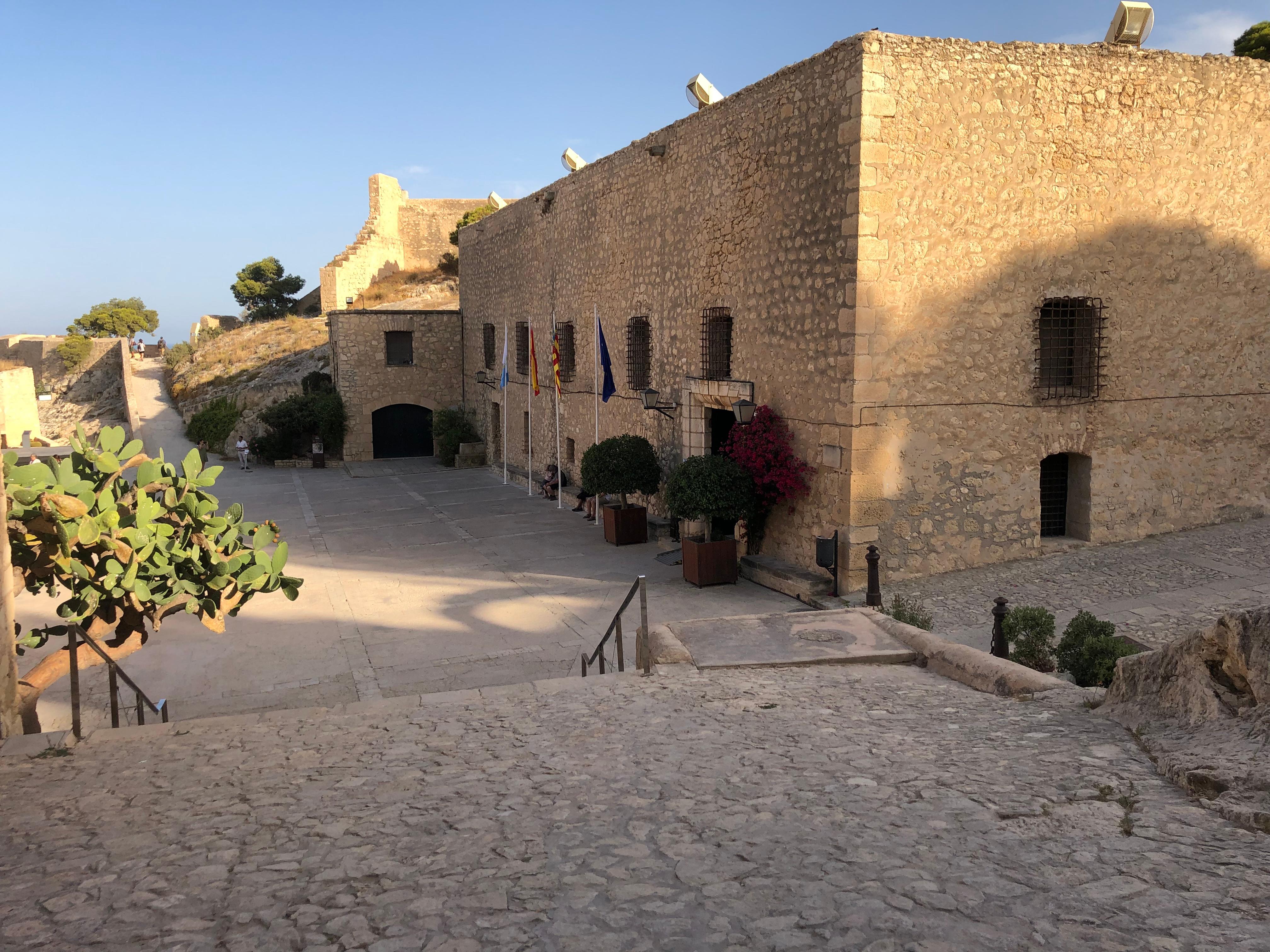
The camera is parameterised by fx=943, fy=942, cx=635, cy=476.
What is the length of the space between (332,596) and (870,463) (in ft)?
22.1

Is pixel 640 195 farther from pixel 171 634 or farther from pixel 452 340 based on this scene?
pixel 452 340

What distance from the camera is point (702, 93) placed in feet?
43.0

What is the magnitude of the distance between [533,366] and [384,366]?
9262 millimetres

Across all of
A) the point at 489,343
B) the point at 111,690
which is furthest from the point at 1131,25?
the point at 489,343

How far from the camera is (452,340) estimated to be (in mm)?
26156

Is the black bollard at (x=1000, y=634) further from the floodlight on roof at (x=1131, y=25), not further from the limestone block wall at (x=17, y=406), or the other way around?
the limestone block wall at (x=17, y=406)

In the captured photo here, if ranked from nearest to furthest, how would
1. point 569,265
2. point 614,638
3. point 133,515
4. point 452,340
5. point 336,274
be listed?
point 133,515 → point 614,638 → point 569,265 → point 452,340 → point 336,274

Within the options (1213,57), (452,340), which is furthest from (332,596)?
(452,340)

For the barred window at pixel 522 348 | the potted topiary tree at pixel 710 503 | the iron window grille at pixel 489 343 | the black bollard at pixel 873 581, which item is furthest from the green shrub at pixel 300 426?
the black bollard at pixel 873 581

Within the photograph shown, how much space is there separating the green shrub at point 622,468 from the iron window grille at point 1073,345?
5.76 m

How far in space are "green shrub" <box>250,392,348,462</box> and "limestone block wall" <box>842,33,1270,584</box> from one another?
18.4 m

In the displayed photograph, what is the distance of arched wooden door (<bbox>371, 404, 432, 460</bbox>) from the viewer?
2608 cm

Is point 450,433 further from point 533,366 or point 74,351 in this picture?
point 74,351

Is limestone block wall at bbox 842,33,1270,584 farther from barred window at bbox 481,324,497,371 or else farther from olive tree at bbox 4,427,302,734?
barred window at bbox 481,324,497,371
